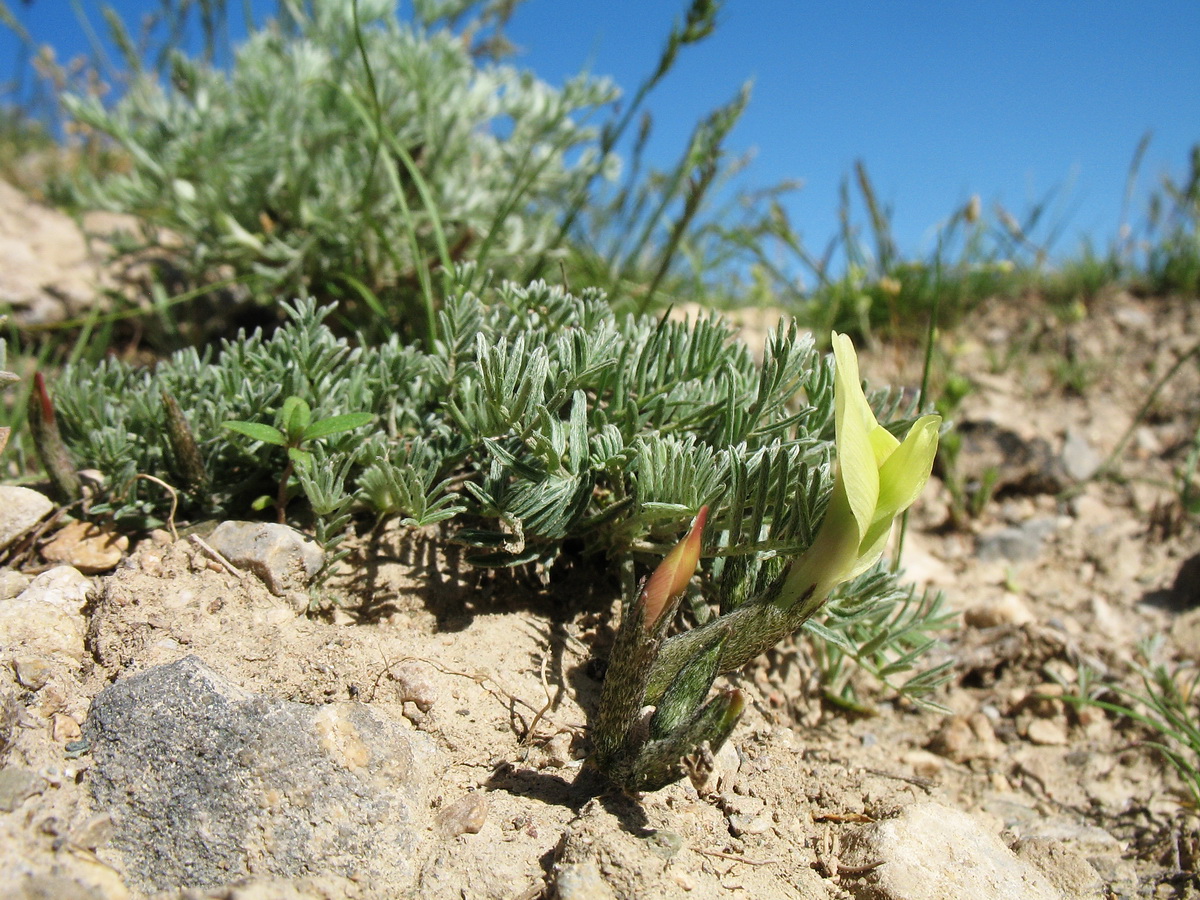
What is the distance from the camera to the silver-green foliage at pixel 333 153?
3645mm

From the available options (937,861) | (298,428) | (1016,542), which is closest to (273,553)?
(298,428)

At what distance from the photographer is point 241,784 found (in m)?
1.61

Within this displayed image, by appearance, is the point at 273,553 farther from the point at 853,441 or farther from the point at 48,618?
the point at 853,441

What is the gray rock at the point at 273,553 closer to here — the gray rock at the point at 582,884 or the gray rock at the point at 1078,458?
the gray rock at the point at 582,884

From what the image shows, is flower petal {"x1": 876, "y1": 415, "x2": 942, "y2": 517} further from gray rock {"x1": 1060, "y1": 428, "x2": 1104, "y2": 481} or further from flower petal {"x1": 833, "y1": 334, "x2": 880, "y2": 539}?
gray rock {"x1": 1060, "y1": 428, "x2": 1104, "y2": 481}

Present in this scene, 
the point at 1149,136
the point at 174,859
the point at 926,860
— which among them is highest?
the point at 1149,136

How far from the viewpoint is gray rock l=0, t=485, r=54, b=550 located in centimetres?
221

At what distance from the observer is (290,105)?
3793mm

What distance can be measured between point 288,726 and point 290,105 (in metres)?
3.01

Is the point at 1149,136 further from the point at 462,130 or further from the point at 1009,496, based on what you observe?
the point at 462,130

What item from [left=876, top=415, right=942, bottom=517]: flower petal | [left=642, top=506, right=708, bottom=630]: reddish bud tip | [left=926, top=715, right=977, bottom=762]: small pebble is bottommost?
[left=926, top=715, right=977, bottom=762]: small pebble

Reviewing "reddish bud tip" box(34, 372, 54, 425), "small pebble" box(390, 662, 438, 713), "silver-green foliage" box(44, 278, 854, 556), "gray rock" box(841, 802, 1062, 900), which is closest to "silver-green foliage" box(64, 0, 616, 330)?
"silver-green foliage" box(44, 278, 854, 556)

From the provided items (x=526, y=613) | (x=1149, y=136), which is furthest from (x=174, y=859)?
(x=1149, y=136)

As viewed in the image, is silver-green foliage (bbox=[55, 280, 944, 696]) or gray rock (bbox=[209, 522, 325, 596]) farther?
gray rock (bbox=[209, 522, 325, 596])
